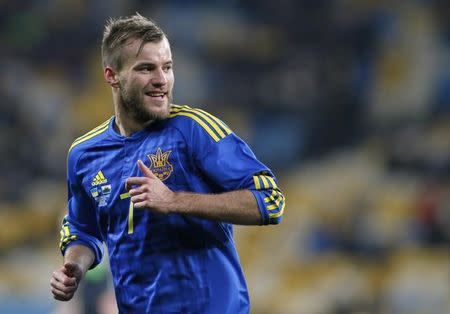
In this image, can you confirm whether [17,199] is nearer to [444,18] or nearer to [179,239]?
[444,18]

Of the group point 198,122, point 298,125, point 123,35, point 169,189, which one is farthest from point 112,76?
point 298,125

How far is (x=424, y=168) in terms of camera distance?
1062cm

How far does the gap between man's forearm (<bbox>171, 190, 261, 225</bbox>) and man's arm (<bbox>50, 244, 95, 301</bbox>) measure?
640mm

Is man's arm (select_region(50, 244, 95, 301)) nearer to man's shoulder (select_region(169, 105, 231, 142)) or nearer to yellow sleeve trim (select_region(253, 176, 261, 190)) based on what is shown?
man's shoulder (select_region(169, 105, 231, 142))

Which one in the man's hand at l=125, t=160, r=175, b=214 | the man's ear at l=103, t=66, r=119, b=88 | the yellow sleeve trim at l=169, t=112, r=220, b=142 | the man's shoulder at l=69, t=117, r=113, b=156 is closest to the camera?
the man's hand at l=125, t=160, r=175, b=214

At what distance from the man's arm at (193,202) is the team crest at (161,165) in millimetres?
160

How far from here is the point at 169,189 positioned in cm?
338

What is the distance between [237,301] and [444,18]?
28.0ft

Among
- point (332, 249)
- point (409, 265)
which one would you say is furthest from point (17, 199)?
point (409, 265)

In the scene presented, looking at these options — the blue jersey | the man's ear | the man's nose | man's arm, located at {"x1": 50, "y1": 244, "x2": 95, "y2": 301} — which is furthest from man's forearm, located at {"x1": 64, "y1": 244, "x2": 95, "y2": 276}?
the man's nose

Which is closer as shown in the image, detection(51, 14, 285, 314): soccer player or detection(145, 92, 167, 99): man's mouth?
detection(51, 14, 285, 314): soccer player

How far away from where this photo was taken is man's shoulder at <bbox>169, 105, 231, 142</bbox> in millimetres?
3529

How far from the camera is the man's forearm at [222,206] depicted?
331cm

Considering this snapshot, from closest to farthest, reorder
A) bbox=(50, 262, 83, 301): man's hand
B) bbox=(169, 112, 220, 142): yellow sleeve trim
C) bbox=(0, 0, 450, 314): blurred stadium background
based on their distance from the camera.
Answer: bbox=(169, 112, 220, 142): yellow sleeve trim → bbox=(50, 262, 83, 301): man's hand → bbox=(0, 0, 450, 314): blurred stadium background
